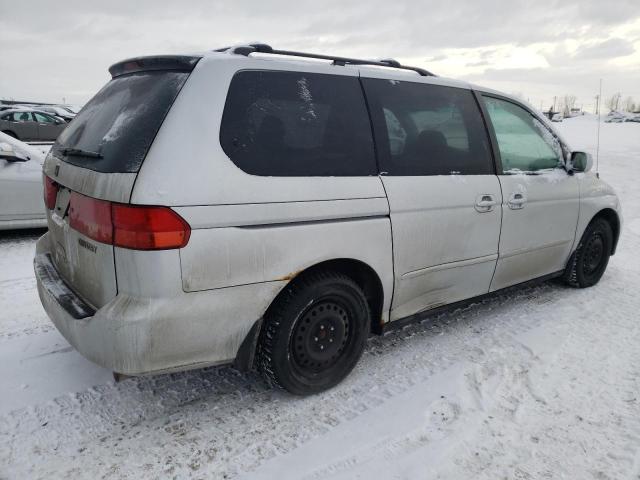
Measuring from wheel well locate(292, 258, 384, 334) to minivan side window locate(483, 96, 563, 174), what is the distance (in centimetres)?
140

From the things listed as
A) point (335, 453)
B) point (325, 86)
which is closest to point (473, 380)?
point (335, 453)

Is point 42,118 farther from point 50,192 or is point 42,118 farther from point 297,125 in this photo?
→ point 297,125

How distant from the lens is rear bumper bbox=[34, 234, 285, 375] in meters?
2.15

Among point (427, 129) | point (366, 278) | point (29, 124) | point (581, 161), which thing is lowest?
point (366, 278)

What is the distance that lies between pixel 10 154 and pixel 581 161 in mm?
6143

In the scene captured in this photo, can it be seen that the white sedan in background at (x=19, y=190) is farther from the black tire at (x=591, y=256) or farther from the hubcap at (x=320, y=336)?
the black tire at (x=591, y=256)

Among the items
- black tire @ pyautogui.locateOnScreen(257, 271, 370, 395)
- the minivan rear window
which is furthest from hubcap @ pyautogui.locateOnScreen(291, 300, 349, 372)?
the minivan rear window

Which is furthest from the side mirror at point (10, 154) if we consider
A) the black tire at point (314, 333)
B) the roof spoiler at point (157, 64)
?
the black tire at point (314, 333)

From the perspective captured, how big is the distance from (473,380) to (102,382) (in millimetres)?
2177

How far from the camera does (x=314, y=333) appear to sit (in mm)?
2736

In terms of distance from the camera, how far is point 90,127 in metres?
2.71

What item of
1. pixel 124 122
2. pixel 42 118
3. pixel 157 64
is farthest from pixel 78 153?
pixel 42 118

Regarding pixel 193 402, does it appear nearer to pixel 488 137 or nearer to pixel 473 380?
pixel 473 380

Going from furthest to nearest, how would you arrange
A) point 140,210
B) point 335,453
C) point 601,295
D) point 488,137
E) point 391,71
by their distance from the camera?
point 601,295, point 488,137, point 391,71, point 335,453, point 140,210
